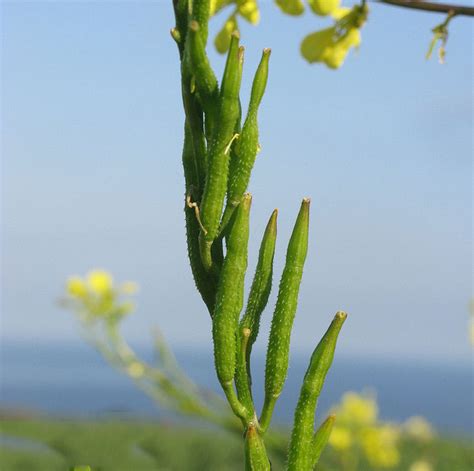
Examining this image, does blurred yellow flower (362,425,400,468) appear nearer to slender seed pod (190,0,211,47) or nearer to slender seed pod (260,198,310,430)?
slender seed pod (260,198,310,430)

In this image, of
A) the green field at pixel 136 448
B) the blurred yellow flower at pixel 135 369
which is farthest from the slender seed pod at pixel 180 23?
the green field at pixel 136 448

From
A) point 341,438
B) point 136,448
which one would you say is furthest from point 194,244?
point 136,448

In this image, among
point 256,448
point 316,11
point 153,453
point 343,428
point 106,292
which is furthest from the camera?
point 153,453

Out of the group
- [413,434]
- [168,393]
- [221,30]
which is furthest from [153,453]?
[221,30]

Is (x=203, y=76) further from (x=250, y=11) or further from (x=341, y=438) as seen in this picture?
(x=341, y=438)

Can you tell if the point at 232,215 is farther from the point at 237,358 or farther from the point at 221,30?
the point at 221,30

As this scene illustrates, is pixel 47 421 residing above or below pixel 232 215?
above

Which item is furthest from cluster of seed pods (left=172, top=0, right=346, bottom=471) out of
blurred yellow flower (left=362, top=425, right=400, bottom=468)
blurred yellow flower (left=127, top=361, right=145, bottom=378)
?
blurred yellow flower (left=362, top=425, right=400, bottom=468)

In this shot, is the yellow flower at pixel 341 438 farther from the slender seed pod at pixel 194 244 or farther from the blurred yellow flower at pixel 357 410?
the slender seed pod at pixel 194 244
